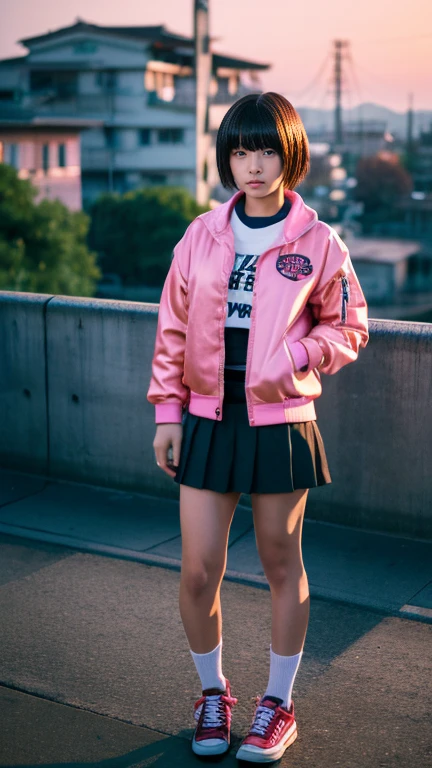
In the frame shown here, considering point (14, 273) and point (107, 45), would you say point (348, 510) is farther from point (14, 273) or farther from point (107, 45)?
point (107, 45)

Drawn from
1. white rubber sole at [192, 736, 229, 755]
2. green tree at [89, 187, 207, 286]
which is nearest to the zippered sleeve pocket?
white rubber sole at [192, 736, 229, 755]

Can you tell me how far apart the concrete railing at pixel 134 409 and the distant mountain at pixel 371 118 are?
322ft

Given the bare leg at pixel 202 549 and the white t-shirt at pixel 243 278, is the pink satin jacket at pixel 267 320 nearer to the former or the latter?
the white t-shirt at pixel 243 278

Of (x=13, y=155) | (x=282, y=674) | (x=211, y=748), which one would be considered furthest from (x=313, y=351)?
(x=13, y=155)

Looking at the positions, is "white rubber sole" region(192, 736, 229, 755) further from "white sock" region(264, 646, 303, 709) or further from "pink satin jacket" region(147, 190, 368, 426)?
"pink satin jacket" region(147, 190, 368, 426)

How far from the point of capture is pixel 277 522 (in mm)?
3098

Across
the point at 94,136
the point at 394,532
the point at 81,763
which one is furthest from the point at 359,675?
the point at 94,136

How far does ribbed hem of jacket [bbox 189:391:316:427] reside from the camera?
308 centimetres

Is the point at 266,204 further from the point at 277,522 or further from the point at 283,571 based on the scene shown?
the point at 283,571

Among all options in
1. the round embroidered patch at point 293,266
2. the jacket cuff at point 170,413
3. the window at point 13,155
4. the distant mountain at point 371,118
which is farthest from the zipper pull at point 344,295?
the distant mountain at point 371,118

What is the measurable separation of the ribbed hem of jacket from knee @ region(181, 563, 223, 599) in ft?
1.52

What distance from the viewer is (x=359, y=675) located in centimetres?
384

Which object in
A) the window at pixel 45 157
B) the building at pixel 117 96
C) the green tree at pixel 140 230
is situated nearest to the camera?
the window at pixel 45 157

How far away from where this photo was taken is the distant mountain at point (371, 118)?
10562 cm
